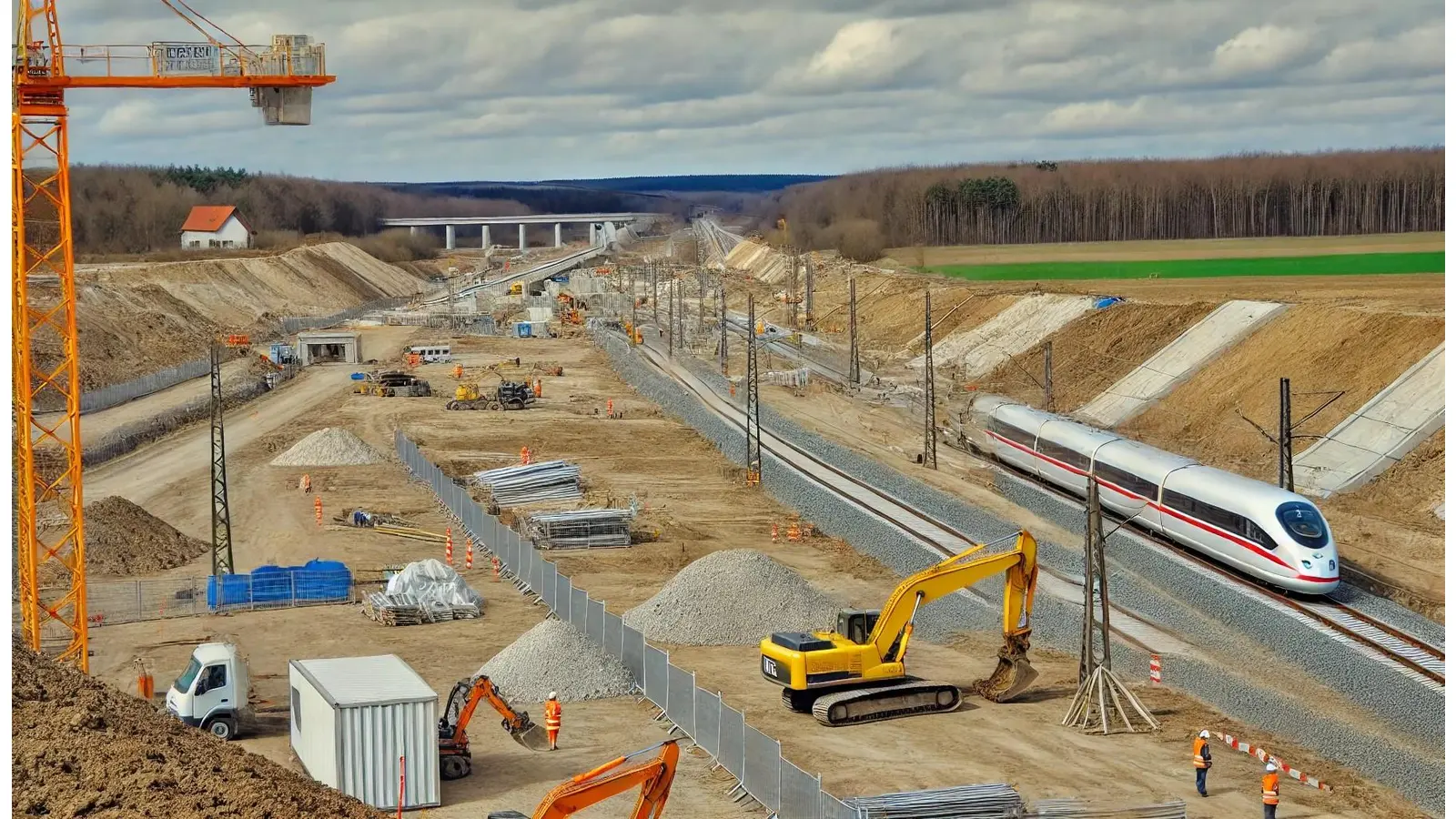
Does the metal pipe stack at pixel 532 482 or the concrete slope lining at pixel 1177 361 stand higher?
the concrete slope lining at pixel 1177 361

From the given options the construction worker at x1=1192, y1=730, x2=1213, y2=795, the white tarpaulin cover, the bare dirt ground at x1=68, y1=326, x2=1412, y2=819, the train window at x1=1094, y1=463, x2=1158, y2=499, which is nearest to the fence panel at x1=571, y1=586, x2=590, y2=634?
the bare dirt ground at x1=68, y1=326, x2=1412, y2=819

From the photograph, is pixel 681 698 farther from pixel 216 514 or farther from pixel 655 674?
pixel 216 514

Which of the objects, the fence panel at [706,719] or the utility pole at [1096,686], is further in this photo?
the utility pole at [1096,686]

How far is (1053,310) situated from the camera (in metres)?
102

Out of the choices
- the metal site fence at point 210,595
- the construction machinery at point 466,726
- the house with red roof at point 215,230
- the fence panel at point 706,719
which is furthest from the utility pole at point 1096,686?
Answer: the house with red roof at point 215,230

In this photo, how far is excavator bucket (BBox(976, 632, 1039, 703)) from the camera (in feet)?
107

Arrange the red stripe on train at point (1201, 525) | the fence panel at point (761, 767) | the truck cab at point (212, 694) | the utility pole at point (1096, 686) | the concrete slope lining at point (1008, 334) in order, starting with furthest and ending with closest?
the concrete slope lining at point (1008, 334) < the red stripe on train at point (1201, 525) < the utility pole at point (1096, 686) < the truck cab at point (212, 694) < the fence panel at point (761, 767)

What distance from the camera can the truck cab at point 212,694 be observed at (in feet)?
97.7

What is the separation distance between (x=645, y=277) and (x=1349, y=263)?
3325 inches

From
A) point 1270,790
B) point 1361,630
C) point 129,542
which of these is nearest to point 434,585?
point 129,542

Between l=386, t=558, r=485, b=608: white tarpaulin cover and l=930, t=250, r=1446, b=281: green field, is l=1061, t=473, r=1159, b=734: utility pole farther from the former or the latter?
l=930, t=250, r=1446, b=281: green field

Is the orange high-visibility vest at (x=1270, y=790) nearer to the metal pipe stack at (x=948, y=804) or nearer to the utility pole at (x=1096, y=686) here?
the metal pipe stack at (x=948, y=804)

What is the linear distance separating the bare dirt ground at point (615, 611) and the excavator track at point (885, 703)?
0.47 meters

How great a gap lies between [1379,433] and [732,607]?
32113 millimetres
